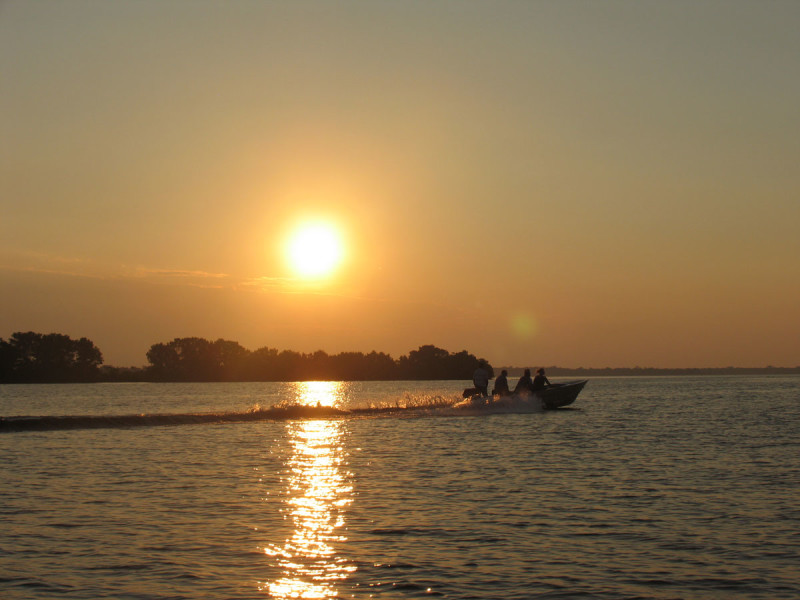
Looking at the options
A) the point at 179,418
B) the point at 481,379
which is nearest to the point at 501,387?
the point at 481,379

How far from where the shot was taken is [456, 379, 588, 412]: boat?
52.2 m

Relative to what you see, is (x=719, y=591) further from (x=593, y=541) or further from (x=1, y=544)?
(x=1, y=544)

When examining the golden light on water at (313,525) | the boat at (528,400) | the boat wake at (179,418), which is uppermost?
the boat at (528,400)

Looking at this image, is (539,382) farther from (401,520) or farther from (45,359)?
(45,359)

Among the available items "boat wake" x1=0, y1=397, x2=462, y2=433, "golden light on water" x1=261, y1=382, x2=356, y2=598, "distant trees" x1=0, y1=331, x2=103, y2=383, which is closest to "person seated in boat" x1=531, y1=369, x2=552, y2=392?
"boat wake" x1=0, y1=397, x2=462, y2=433

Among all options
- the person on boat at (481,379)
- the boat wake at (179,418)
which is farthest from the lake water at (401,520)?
the person on boat at (481,379)

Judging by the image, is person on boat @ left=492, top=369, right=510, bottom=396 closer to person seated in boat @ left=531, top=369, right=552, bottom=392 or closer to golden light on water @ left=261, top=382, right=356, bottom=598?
person seated in boat @ left=531, top=369, right=552, bottom=392

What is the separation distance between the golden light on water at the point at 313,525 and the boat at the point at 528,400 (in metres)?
21.1

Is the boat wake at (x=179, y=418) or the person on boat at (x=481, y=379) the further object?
the person on boat at (x=481, y=379)

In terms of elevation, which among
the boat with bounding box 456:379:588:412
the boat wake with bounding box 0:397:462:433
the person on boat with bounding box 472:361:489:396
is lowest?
the boat wake with bounding box 0:397:462:433

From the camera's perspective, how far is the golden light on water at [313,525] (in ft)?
40.8

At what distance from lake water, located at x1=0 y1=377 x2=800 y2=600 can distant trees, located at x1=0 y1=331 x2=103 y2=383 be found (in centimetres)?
13839

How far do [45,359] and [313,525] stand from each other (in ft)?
536

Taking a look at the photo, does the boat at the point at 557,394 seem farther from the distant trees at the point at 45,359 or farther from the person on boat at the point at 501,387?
the distant trees at the point at 45,359
